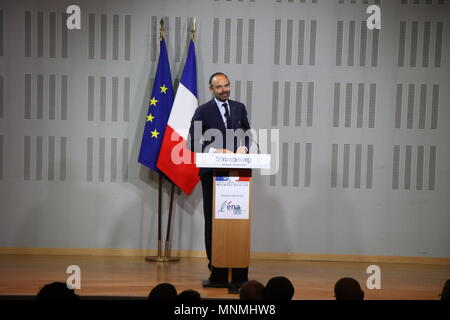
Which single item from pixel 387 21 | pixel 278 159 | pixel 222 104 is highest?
pixel 387 21

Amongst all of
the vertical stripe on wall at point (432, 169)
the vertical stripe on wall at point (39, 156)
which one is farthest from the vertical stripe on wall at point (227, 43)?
the vertical stripe on wall at point (432, 169)

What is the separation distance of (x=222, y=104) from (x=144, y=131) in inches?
60.5

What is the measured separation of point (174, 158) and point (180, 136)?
0.26 m

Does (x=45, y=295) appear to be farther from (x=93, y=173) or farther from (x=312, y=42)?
(x=312, y=42)

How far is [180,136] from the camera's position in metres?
6.38

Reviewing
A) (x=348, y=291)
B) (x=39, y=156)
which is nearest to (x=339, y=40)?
(x=39, y=156)

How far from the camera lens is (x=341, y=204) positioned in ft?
22.0

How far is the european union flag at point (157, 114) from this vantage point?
Answer: 21.0ft

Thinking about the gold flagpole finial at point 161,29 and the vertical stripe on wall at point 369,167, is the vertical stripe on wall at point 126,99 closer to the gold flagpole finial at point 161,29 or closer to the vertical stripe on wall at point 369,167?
the gold flagpole finial at point 161,29

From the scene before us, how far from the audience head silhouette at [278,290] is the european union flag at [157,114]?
12.4 feet

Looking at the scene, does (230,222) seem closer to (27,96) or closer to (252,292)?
(252,292)

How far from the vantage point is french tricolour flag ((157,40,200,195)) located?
6348 millimetres
